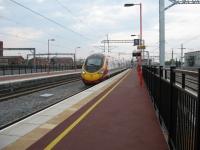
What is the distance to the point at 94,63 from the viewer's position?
102 feet

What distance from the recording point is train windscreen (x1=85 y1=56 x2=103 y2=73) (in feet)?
100

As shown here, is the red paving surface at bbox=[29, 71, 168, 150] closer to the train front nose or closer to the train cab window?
the train front nose

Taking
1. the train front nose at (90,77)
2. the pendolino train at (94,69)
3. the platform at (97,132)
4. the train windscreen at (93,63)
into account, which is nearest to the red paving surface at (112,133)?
the platform at (97,132)

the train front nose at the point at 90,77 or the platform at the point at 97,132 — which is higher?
the train front nose at the point at 90,77

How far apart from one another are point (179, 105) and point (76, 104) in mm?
8197

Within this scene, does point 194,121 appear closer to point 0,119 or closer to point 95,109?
point 95,109

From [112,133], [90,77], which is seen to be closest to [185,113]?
[112,133]

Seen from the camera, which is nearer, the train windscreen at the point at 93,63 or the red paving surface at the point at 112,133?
the red paving surface at the point at 112,133

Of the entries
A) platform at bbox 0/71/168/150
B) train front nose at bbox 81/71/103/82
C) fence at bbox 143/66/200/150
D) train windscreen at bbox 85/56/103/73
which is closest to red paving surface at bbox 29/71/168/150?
platform at bbox 0/71/168/150

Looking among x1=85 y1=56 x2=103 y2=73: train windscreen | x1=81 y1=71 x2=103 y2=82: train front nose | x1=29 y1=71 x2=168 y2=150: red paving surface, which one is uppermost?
x1=85 y1=56 x2=103 y2=73: train windscreen

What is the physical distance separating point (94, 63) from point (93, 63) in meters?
0.09

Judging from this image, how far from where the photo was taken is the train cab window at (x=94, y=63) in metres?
30.5

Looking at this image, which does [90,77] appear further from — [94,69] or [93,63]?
[93,63]

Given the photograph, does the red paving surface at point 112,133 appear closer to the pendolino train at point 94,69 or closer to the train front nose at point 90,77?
the train front nose at point 90,77
